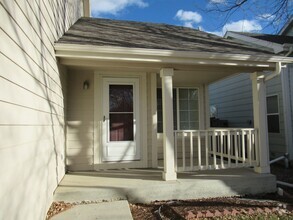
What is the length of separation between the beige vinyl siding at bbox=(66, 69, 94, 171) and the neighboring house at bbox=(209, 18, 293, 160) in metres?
5.61

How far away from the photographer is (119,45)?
4.50 metres

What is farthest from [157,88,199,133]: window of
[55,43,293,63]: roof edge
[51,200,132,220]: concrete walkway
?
[51,200,132,220]: concrete walkway

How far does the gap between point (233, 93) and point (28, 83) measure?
8473 mm

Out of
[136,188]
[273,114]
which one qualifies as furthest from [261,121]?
[273,114]

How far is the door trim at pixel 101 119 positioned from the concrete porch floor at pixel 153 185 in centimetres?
47

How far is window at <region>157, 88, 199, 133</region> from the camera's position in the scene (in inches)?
281

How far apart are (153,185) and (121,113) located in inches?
78.5

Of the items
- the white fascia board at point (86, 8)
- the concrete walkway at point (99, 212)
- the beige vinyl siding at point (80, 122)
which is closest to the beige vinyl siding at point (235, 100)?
the beige vinyl siding at point (80, 122)

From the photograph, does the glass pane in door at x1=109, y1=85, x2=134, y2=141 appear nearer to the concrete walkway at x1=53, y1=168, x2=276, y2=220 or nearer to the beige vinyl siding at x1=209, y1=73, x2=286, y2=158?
the concrete walkway at x1=53, y1=168, x2=276, y2=220

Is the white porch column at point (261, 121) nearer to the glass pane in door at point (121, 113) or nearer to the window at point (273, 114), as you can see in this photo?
the glass pane in door at point (121, 113)

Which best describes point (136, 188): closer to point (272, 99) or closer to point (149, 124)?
point (149, 124)

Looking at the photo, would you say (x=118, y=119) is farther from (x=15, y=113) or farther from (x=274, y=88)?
(x=274, y=88)

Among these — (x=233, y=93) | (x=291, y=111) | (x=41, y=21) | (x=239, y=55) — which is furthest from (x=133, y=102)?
(x=233, y=93)

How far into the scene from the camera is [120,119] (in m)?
5.79
